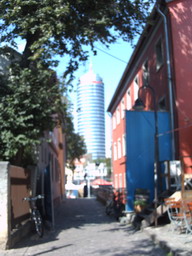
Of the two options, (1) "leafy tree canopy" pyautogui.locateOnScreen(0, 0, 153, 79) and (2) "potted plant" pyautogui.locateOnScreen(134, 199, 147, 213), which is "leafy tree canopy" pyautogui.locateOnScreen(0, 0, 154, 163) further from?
(2) "potted plant" pyautogui.locateOnScreen(134, 199, 147, 213)

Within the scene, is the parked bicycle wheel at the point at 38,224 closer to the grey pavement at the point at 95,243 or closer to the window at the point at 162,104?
Result: the grey pavement at the point at 95,243

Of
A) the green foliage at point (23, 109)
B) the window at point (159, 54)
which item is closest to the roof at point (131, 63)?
the window at point (159, 54)

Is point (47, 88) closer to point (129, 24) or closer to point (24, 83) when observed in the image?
point (24, 83)

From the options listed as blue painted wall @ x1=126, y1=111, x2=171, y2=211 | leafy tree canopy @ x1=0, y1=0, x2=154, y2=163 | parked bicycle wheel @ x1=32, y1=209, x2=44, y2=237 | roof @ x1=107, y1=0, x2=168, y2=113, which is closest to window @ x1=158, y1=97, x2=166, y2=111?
blue painted wall @ x1=126, y1=111, x2=171, y2=211

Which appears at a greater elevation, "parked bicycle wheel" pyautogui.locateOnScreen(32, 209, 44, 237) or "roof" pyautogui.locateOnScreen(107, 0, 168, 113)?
"roof" pyautogui.locateOnScreen(107, 0, 168, 113)

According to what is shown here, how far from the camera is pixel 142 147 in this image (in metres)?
14.1

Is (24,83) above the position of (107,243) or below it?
above

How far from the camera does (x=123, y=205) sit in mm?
13906

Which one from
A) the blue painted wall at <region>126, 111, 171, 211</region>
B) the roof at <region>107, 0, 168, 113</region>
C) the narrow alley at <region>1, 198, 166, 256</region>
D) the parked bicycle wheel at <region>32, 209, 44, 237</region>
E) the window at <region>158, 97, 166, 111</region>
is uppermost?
the roof at <region>107, 0, 168, 113</region>

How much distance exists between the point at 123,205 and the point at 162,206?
3967mm

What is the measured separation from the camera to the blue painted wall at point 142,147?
545 inches

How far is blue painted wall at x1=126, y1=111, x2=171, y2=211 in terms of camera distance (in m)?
13.8

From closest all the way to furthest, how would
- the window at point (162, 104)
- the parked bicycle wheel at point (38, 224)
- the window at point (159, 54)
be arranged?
the parked bicycle wheel at point (38, 224) < the window at point (162, 104) < the window at point (159, 54)

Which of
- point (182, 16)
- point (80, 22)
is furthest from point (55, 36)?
point (182, 16)
